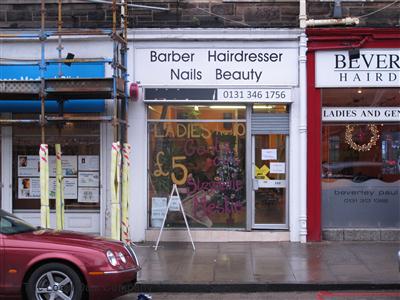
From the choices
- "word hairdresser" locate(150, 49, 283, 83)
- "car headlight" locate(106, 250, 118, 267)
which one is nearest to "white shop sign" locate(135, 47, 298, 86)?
"word hairdresser" locate(150, 49, 283, 83)

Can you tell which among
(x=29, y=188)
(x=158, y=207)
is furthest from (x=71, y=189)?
(x=158, y=207)

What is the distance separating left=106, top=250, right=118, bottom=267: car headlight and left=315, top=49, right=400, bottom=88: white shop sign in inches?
Result: 252

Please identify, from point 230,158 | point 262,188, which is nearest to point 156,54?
point 230,158

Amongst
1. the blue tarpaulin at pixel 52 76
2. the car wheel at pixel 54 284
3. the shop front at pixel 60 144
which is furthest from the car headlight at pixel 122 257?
the blue tarpaulin at pixel 52 76

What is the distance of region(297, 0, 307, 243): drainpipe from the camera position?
1200 cm

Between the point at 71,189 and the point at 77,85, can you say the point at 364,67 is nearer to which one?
the point at 77,85

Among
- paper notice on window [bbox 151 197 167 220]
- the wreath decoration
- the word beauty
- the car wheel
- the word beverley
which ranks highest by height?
the word beverley

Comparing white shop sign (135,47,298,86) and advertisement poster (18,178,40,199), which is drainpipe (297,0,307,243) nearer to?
white shop sign (135,47,298,86)

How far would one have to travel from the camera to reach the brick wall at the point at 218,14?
1216cm

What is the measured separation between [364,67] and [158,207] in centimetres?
497

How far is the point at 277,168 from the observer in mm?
12312

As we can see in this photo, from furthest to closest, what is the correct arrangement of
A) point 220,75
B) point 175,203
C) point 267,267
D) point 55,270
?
point 220,75
point 175,203
point 267,267
point 55,270

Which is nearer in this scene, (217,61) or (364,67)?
(364,67)

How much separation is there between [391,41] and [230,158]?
3.94 metres
